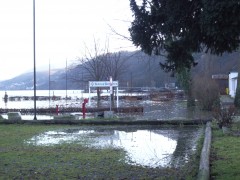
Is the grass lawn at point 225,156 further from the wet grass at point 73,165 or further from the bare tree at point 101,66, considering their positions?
the bare tree at point 101,66

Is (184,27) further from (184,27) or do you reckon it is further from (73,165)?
(73,165)

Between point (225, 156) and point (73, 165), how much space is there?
13.1ft

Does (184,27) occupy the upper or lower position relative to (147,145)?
upper

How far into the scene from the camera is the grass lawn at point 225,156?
8327mm

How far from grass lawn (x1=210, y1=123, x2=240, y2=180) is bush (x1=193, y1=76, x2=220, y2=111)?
608 inches

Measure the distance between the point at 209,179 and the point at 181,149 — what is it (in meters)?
4.43

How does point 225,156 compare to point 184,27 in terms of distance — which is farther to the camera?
point 225,156

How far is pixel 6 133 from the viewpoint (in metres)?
17.4

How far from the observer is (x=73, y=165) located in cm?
971

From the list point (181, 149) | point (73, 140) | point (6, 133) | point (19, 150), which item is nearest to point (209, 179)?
point (181, 149)

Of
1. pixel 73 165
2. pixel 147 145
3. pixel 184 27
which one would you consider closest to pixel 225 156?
pixel 147 145

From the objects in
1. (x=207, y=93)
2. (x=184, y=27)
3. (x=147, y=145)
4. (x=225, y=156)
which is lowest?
(x=147, y=145)

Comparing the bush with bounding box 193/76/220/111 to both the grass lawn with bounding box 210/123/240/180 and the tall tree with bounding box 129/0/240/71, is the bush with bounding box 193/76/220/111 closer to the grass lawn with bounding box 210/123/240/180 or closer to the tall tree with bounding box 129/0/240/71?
the grass lawn with bounding box 210/123/240/180

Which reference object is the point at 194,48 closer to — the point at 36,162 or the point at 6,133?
the point at 36,162
